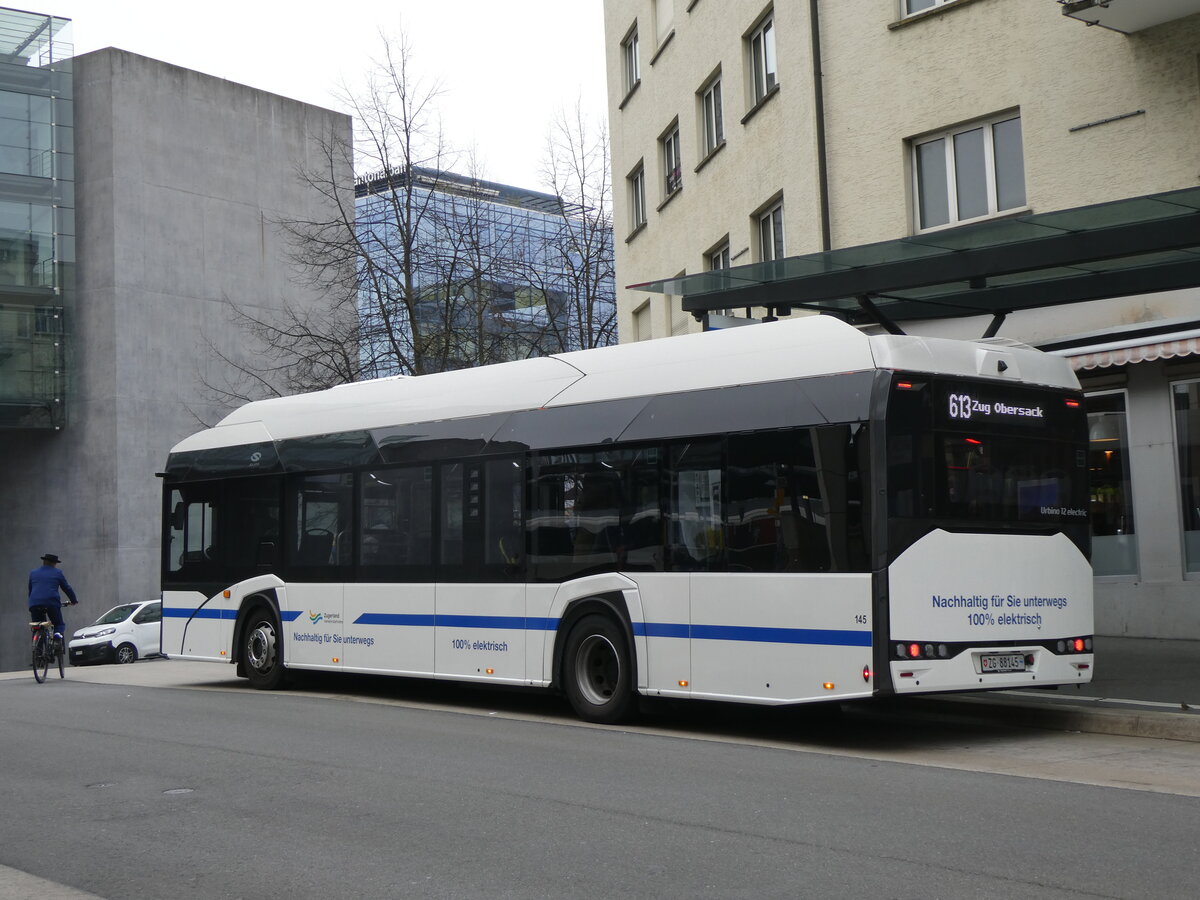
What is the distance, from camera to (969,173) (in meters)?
18.5

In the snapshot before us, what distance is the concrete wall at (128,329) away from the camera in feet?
144

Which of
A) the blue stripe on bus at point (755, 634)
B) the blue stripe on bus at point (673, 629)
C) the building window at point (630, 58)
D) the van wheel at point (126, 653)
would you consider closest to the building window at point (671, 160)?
the building window at point (630, 58)

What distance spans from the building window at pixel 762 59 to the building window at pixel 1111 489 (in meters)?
7.41

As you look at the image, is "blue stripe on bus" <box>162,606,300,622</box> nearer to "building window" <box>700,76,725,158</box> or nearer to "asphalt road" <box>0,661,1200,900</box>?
"asphalt road" <box>0,661,1200,900</box>

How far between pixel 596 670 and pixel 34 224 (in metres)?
36.6

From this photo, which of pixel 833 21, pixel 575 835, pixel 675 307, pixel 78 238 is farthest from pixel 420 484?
pixel 78 238

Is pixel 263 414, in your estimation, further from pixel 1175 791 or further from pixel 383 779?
pixel 1175 791

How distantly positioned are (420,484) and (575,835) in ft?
24.7

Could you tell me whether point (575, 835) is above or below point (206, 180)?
below

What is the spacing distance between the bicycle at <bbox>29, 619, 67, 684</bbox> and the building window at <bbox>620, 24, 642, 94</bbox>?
1625 centimetres

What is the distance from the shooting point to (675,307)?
27.1 metres

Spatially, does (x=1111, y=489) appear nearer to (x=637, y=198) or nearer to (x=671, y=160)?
(x=671, y=160)

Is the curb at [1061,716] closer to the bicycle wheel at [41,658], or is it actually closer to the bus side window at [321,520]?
the bus side window at [321,520]

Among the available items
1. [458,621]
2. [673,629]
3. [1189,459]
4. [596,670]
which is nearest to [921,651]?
[673,629]
